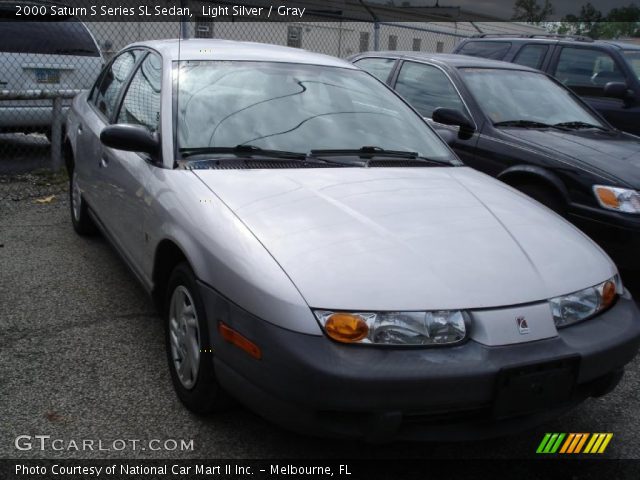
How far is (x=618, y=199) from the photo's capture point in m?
4.31

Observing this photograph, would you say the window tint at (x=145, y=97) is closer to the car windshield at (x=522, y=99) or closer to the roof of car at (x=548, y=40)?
the car windshield at (x=522, y=99)

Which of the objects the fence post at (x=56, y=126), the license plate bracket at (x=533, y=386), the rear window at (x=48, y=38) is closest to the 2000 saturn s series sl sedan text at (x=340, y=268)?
the license plate bracket at (x=533, y=386)

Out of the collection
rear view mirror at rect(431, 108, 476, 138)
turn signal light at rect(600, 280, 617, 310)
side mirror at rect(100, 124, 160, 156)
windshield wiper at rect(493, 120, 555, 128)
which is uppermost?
side mirror at rect(100, 124, 160, 156)

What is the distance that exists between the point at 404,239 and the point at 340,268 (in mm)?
340

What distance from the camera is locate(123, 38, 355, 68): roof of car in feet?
12.3

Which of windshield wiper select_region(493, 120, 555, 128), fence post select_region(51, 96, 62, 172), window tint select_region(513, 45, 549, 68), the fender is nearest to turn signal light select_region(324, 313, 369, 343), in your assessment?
the fender

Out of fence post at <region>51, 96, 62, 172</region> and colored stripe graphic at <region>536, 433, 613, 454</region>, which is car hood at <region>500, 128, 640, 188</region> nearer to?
colored stripe graphic at <region>536, 433, 613, 454</region>

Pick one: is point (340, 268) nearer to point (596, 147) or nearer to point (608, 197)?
point (608, 197)

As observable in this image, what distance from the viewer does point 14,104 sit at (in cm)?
712

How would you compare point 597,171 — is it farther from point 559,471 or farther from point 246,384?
point 246,384

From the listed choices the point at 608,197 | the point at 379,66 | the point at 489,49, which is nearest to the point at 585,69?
the point at 489,49

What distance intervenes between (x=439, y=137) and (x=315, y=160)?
3.28 feet

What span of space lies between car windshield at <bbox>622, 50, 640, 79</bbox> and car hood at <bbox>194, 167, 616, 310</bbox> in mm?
5326

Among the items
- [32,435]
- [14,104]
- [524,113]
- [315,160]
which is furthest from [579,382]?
[14,104]
